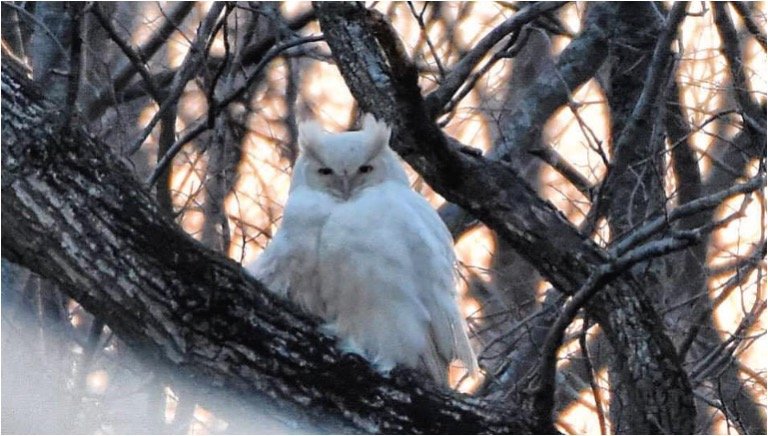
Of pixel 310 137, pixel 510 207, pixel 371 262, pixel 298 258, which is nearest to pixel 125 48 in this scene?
pixel 310 137

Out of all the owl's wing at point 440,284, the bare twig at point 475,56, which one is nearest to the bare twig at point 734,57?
the bare twig at point 475,56

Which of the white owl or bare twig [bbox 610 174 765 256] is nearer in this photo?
bare twig [bbox 610 174 765 256]

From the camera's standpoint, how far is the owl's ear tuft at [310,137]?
16.1 feet

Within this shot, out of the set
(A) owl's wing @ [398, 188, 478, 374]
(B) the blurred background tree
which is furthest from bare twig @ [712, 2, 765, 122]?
(A) owl's wing @ [398, 188, 478, 374]

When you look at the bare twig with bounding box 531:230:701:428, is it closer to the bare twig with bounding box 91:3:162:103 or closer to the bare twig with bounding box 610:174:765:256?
the bare twig with bounding box 610:174:765:256

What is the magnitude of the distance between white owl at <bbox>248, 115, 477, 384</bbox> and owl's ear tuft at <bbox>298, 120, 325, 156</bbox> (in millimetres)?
82

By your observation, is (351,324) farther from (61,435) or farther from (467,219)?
(467,219)

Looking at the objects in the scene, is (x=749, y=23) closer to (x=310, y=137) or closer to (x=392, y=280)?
(x=310, y=137)

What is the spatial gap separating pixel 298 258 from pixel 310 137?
0.59 m

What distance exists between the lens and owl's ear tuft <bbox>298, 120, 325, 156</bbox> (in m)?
4.91

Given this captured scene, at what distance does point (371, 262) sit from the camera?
446cm

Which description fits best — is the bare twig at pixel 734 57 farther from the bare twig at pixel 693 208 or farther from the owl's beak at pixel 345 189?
the owl's beak at pixel 345 189

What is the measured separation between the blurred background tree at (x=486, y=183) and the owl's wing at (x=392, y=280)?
0.24 meters

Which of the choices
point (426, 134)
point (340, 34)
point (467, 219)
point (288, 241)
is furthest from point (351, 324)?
point (467, 219)
